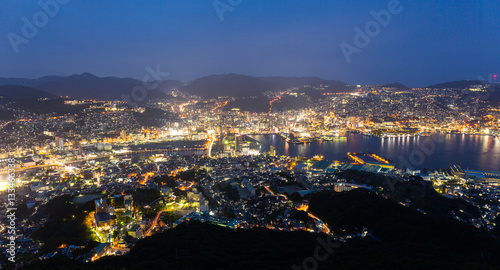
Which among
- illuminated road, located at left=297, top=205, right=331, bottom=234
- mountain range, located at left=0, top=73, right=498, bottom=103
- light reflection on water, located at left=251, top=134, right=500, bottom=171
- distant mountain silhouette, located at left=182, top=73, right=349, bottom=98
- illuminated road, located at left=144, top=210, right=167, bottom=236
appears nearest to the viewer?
illuminated road, located at left=144, top=210, right=167, bottom=236

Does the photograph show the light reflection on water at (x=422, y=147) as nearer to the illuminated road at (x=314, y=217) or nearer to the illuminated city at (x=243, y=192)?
the illuminated city at (x=243, y=192)

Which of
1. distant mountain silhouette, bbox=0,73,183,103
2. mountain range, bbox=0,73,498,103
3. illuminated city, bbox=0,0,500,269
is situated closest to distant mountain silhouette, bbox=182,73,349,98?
mountain range, bbox=0,73,498,103

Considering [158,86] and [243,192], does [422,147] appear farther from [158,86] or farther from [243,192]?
[158,86]

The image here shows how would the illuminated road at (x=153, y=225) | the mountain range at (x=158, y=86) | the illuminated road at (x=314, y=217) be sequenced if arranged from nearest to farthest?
the illuminated road at (x=153, y=225), the illuminated road at (x=314, y=217), the mountain range at (x=158, y=86)

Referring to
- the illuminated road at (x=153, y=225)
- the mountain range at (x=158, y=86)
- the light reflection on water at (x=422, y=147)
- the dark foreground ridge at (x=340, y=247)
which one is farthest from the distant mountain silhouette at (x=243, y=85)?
the dark foreground ridge at (x=340, y=247)

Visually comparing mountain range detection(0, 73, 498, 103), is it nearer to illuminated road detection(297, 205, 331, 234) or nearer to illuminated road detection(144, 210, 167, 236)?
illuminated road detection(144, 210, 167, 236)

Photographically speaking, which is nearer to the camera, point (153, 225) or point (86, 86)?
point (153, 225)

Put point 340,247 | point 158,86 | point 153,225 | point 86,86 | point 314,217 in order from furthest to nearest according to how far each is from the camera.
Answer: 1. point 158,86
2. point 86,86
3. point 314,217
4. point 153,225
5. point 340,247

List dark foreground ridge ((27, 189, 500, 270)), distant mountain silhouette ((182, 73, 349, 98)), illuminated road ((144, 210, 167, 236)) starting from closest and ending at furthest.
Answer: dark foreground ridge ((27, 189, 500, 270))
illuminated road ((144, 210, 167, 236))
distant mountain silhouette ((182, 73, 349, 98))

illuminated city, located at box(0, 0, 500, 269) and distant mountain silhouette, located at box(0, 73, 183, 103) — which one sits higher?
distant mountain silhouette, located at box(0, 73, 183, 103)

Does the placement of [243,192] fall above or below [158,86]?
below

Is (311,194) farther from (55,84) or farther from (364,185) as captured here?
(55,84)

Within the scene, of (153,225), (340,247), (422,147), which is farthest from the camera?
(422,147)

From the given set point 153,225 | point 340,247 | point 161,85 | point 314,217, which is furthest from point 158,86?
point 340,247
